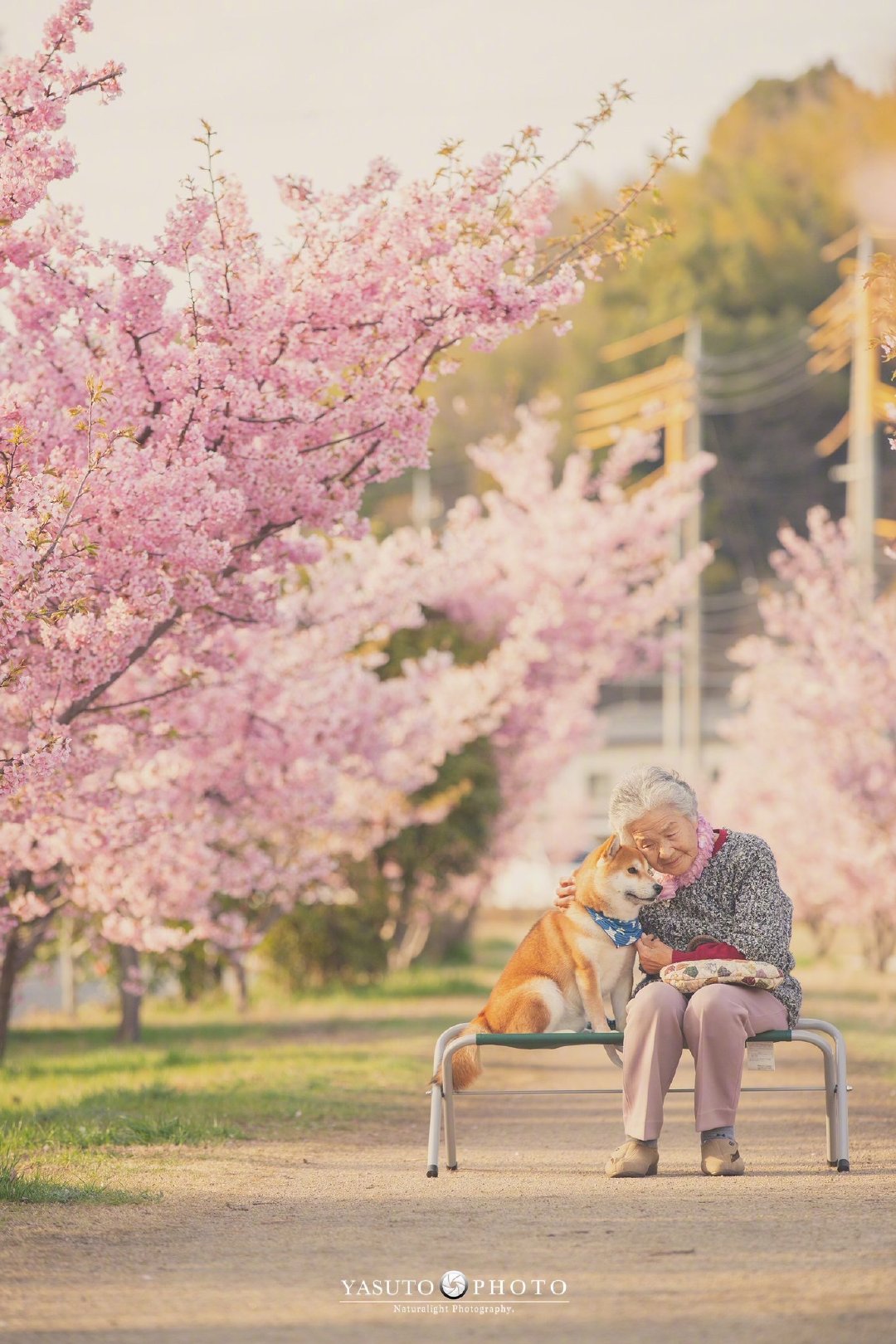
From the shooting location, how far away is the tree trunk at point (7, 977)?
48.5 ft

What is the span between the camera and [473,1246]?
5.48 meters

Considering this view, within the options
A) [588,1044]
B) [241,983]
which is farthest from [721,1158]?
[241,983]

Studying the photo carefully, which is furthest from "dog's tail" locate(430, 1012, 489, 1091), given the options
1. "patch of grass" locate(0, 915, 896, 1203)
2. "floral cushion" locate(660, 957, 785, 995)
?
"patch of grass" locate(0, 915, 896, 1203)

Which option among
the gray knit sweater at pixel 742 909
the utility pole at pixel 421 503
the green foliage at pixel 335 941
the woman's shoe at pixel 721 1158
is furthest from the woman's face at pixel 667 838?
the utility pole at pixel 421 503

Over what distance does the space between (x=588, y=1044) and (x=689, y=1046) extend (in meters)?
0.44

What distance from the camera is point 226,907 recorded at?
18594 mm

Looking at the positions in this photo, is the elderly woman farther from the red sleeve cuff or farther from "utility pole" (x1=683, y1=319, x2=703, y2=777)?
"utility pole" (x1=683, y1=319, x2=703, y2=777)

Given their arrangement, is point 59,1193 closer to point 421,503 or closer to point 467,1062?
point 467,1062

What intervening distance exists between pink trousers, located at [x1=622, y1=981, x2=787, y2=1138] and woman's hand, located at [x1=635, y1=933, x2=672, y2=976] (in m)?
0.16

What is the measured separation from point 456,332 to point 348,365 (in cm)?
54

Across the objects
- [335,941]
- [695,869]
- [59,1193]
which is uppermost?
[695,869]

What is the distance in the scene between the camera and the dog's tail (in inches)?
290

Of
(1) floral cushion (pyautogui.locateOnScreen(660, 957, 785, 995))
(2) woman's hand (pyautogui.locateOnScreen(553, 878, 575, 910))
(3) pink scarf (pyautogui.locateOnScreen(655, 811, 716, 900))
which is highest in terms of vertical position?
(3) pink scarf (pyautogui.locateOnScreen(655, 811, 716, 900))

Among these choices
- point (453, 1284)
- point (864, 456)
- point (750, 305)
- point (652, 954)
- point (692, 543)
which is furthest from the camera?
point (750, 305)
